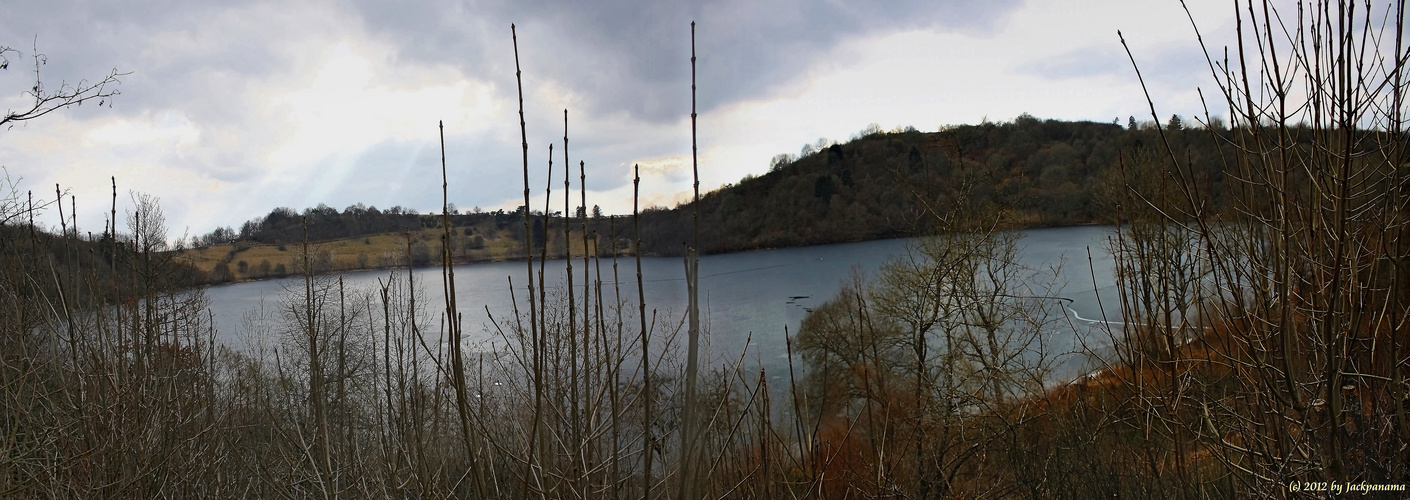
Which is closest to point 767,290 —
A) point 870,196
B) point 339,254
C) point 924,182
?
point 870,196

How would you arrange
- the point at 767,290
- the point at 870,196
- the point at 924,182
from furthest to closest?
the point at 767,290 → the point at 870,196 → the point at 924,182

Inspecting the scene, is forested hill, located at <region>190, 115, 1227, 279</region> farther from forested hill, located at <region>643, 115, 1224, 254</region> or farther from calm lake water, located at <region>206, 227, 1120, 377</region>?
calm lake water, located at <region>206, 227, 1120, 377</region>

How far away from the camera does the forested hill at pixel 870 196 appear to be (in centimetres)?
370

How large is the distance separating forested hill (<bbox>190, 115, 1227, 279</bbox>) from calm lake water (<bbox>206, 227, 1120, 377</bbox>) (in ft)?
3.60

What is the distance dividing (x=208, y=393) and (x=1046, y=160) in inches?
975

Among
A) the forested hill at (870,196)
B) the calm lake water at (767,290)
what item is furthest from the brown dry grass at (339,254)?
the calm lake water at (767,290)

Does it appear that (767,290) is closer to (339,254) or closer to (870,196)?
(870,196)

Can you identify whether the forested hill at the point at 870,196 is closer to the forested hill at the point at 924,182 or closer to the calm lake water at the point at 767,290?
the forested hill at the point at 924,182

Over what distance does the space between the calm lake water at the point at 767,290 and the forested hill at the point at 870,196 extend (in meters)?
1.10

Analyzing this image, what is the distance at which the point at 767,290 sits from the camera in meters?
34.0

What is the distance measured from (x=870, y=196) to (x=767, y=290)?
6.60 m

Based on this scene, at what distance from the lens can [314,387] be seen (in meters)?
2.13

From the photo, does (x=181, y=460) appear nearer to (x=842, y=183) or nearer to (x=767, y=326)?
(x=767, y=326)

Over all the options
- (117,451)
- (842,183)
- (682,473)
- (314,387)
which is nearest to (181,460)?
(117,451)
